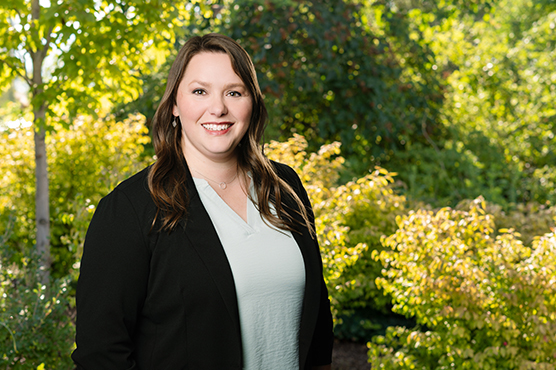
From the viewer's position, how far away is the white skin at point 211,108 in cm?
163

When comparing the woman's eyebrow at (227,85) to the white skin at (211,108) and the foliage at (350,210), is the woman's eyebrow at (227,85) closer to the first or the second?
the white skin at (211,108)

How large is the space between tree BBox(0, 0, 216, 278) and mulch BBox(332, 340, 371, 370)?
8.94 ft

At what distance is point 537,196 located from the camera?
717 centimetres

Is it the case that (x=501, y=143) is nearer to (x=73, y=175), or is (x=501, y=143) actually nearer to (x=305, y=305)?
(x=73, y=175)

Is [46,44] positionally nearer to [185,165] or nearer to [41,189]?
[41,189]

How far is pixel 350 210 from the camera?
419 cm

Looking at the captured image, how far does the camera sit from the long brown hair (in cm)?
156

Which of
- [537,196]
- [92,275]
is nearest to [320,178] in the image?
[92,275]

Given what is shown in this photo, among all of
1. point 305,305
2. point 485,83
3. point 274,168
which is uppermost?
point 485,83

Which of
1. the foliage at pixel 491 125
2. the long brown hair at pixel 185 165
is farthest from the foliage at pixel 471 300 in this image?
the foliage at pixel 491 125

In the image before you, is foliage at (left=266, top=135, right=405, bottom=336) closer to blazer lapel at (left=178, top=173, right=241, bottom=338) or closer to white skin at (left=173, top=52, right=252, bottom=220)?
white skin at (left=173, top=52, right=252, bottom=220)

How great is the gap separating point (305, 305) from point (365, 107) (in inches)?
224

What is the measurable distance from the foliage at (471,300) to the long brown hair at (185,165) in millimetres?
1520

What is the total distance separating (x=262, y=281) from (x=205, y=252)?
218mm
